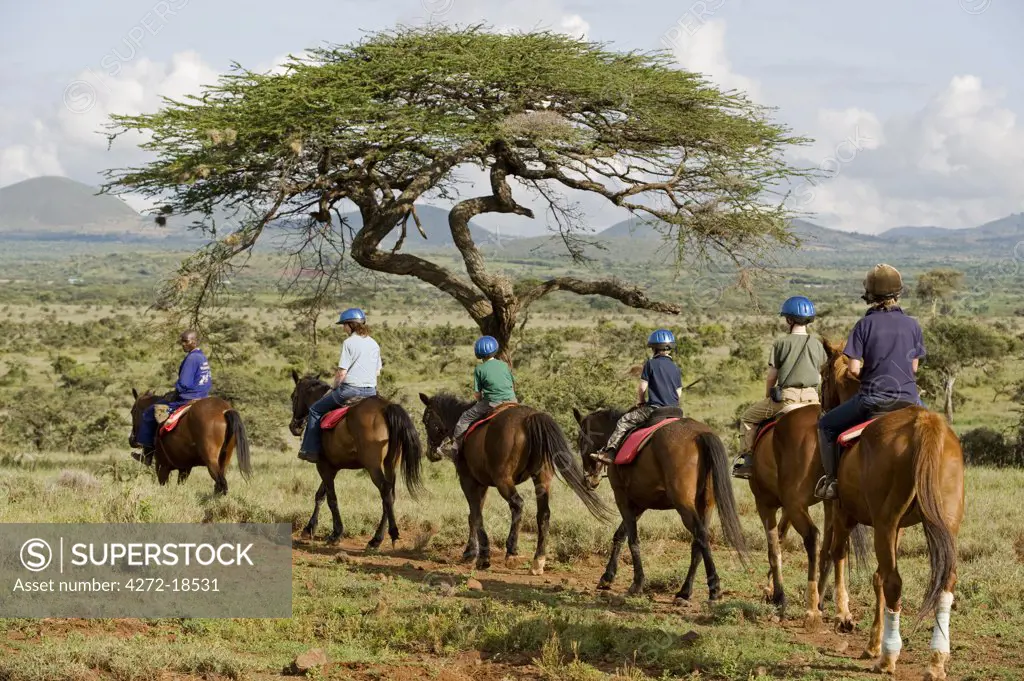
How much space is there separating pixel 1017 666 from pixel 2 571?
28.2ft

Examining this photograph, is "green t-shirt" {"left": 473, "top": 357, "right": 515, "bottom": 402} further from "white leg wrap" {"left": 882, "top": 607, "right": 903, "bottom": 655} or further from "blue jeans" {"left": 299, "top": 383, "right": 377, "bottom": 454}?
"white leg wrap" {"left": 882, "top": 607, "right": 903, "bottom": 655}

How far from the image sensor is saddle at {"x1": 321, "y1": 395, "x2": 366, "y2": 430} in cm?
1333

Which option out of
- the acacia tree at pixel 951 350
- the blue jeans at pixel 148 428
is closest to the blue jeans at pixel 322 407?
the blue jeans at pixel 148 428

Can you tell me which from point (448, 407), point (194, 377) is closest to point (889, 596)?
→ point (448, 407)

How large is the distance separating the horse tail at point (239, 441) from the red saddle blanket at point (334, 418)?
Answer: 4.67 ft

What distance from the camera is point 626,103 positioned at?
18.2m

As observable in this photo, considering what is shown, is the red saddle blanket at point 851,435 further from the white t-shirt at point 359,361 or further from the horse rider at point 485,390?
the white t-shirt at point 359,361

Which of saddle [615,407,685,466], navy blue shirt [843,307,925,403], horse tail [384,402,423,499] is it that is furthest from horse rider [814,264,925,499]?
horse tail [384,402,423,499]

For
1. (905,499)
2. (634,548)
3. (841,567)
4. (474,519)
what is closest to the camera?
(905,499)

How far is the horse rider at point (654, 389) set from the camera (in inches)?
421

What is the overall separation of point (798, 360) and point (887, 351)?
1.77m

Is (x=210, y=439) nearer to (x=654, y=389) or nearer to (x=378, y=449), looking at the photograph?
(x=378, y=449)

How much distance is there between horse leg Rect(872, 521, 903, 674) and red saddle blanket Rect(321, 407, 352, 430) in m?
7.35

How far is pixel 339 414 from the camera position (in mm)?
13359
